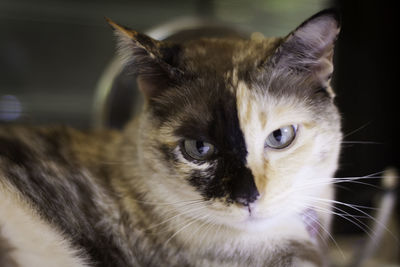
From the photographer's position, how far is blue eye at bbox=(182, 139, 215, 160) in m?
1.01

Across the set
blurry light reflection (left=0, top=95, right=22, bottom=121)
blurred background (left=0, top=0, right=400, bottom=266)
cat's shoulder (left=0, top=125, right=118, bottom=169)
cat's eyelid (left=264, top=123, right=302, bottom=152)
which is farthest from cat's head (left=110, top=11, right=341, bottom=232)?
blurry light reflection (left=0, top=95, right=22, bottom=121)

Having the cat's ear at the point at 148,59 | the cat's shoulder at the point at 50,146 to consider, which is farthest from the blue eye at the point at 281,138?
the cat's shoulder at the point at 50,146

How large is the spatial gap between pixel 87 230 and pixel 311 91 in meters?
0.70

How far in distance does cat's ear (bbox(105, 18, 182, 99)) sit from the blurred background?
1.92m

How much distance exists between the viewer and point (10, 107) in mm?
3057

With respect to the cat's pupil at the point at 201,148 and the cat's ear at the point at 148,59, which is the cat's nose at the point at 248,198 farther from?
the cat's ear at the point at 148,59

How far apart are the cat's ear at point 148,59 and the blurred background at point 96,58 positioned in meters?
1.92

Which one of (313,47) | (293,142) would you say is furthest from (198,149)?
(313,47)

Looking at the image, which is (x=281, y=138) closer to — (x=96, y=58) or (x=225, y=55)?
(x=225, y=55)

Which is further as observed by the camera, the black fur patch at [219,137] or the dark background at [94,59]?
the dark background at [94,59]

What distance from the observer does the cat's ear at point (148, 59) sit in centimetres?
104

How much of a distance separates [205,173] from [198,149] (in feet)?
0.20

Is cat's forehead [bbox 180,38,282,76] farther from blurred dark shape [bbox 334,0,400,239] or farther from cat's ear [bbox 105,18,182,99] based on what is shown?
blurred dark shape [bbox 334,0,400,239]

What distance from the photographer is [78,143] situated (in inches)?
54.1
